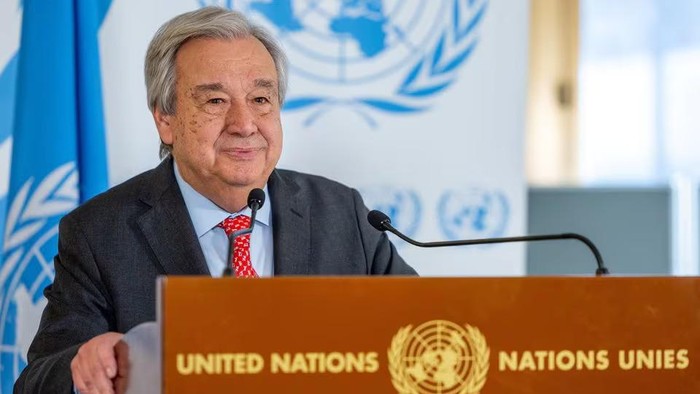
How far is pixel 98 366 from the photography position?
1.64 m

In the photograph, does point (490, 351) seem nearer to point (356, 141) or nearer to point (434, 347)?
point (434, 347)

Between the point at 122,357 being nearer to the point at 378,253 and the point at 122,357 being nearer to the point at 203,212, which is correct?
the point at 203,212

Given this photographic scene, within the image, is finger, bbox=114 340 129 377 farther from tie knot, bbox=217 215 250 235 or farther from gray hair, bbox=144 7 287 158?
gray hair, bbox=144 7 287 158

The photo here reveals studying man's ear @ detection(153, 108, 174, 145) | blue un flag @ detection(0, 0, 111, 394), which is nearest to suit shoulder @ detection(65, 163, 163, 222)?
man's ear @ detection(153, 108, 174, 145)

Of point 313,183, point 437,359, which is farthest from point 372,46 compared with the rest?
point 437,359

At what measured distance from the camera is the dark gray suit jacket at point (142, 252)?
228 cm

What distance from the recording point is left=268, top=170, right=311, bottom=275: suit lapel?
2436 mm

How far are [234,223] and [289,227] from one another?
15cm

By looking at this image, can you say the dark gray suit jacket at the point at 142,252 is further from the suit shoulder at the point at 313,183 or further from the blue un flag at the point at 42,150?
the blue un flag at the point at 42,150

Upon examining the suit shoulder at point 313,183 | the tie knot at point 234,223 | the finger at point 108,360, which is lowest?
the finger at point 108,360

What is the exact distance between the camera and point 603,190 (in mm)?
4629

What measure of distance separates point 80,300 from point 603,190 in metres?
2.99

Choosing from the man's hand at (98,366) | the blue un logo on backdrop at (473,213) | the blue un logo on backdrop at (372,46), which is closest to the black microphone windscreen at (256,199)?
the man's hand at (98,366)

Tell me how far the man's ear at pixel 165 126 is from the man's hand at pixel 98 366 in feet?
3.09
